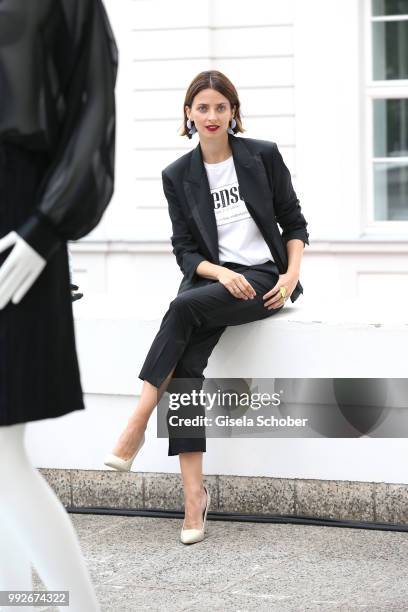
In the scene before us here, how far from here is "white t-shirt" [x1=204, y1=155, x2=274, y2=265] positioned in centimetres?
468

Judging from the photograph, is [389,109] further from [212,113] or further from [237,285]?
[237,285]

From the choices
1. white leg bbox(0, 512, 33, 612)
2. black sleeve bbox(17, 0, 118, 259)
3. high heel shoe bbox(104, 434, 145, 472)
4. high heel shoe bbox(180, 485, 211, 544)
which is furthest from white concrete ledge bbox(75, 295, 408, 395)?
black sleeve bbox(17, 0, 118, 259)

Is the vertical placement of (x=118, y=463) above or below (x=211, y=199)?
below

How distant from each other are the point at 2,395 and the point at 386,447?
216cm

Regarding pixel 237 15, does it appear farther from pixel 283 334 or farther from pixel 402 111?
pixel 283 334

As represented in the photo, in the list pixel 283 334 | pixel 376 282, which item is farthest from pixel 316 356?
pixel 376 282

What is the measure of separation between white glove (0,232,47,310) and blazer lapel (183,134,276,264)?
211 centimetres

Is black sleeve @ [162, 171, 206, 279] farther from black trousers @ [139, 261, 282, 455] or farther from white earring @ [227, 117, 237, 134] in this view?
white earring @ [227, 117, 237, 134]

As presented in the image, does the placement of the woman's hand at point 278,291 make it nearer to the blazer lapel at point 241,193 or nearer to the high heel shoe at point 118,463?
the blazer lapel at point 241,193

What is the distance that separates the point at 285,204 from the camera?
4.80 meters

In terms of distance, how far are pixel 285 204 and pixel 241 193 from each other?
205 mm

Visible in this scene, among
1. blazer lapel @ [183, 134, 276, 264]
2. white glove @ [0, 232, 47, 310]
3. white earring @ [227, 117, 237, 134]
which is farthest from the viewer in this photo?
white earring @ [227, 117, 237, 134]

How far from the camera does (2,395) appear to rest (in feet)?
8.58

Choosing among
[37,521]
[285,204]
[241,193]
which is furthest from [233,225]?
[37,521]
